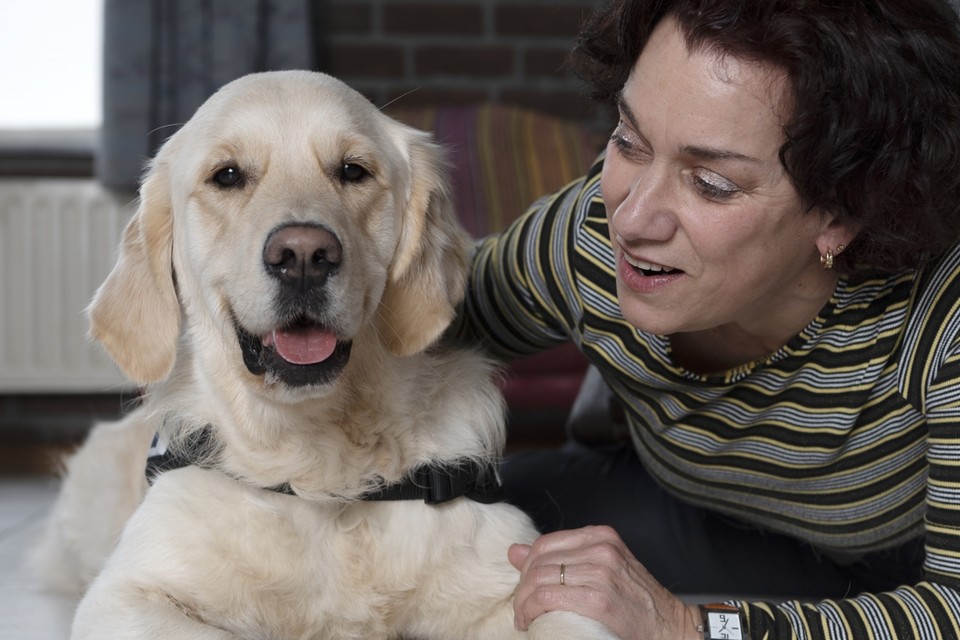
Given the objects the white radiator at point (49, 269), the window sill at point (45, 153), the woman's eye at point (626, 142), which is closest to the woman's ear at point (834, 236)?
the woman's eye at point (626, 142)

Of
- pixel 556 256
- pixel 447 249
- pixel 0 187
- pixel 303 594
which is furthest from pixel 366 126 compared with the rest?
pixel 0 187

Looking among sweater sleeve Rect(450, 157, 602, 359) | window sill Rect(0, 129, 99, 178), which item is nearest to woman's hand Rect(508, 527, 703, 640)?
sweater sleeve Rect(450, 157, 602, 359)

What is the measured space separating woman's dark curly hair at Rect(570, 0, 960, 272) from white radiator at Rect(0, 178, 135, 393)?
3.18m

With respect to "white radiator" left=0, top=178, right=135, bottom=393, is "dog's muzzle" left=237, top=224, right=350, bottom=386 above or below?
above

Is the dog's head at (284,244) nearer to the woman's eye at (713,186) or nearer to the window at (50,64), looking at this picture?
the woman's eye at (713,186)

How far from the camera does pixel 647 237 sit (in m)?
1.40

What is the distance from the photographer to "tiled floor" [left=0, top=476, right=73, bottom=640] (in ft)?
6.00

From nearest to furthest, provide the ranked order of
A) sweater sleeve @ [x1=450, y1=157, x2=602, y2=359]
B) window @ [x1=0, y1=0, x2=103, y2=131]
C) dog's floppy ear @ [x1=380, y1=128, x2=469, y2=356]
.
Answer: dog's floppy ear @ [x1=380, y1=128, x2=469, y2=356], sweater sleeve @ [x1=450, y1=157, x2=602, y2=359], window @ [x1=0, y1=0, x2=103, y2=131]

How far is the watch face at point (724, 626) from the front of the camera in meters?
A: 1.36

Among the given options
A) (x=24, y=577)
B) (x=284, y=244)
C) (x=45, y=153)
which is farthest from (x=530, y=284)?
(x=45, y=153)

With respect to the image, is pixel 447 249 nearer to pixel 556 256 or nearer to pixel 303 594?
pixel 556 256

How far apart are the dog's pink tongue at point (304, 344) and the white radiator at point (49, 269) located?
115 inches

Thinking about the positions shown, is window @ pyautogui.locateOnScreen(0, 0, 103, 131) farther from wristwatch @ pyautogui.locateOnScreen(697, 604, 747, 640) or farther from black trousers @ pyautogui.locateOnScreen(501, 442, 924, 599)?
wristwatch @ pyautogui.locateOnScreen(697, 604, 747, 640)

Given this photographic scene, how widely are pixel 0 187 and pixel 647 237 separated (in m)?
3.35
